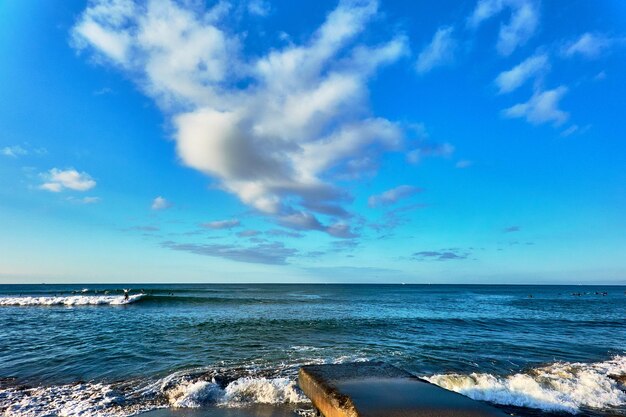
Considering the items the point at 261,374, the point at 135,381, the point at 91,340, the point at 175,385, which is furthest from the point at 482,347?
the point at 91,340

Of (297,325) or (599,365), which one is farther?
(297,325)

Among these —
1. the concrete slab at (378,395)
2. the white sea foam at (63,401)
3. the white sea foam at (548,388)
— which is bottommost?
the white sea foam at (548,388)

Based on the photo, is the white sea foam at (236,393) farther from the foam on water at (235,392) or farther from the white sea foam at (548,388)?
the white sea foam at (548,388)

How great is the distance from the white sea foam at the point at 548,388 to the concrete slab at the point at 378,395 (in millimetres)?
4975

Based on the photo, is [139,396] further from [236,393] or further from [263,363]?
[263,363]

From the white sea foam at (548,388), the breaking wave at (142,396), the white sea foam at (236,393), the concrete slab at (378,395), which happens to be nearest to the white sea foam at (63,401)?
the breaking wave at (142,396)

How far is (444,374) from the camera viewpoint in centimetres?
1103

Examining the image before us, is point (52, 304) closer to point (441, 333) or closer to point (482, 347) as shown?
point (441, 333)

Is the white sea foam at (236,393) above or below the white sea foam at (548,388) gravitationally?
above

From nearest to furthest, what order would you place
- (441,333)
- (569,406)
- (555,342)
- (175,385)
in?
1. (569,406)
2. (175,385)
3. (555,342)
4. (441,333)

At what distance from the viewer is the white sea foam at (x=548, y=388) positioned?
8.80m

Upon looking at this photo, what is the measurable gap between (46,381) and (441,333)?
61.4 feet

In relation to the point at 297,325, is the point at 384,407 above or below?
above

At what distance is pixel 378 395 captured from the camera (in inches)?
186
